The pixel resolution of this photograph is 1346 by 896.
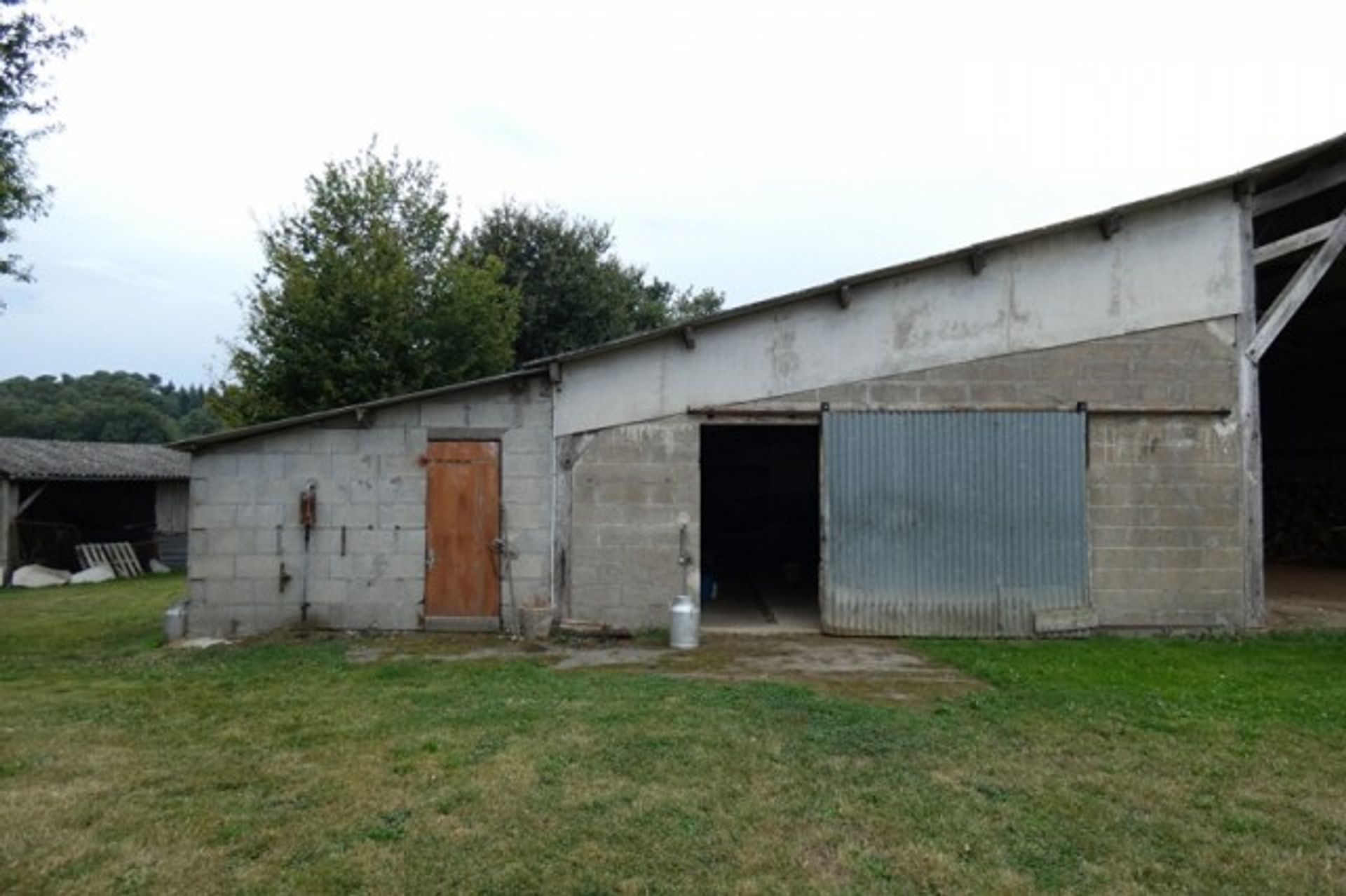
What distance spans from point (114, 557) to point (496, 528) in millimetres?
16534

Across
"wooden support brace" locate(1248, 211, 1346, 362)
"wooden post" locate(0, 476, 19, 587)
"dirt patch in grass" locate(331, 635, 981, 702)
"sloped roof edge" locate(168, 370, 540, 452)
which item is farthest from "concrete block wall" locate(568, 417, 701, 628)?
"wooden post" locate(0, 476, 19, 587)

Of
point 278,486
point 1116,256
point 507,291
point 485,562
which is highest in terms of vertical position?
point 507,291

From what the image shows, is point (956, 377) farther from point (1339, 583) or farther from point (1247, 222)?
point (1339, 583)

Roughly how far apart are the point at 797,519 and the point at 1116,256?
7.90 m

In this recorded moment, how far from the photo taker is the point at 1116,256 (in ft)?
29.8

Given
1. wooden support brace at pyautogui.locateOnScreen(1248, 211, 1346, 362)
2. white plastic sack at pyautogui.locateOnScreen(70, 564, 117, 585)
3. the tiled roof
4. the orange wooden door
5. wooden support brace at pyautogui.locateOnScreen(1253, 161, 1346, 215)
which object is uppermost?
wooden support brace at pyautogui.locateOnScreen(1253, 161, 1346, 215)

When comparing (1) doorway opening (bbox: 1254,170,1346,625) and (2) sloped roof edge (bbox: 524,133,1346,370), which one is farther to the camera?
(1) doorway opening (bbox: 1254,170,1346,625)

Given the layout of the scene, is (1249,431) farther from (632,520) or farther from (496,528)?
(496,528)

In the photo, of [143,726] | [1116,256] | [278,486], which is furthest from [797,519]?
[143,726]

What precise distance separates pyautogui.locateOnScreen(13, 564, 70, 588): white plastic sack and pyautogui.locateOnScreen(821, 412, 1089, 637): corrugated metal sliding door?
17.9 metres

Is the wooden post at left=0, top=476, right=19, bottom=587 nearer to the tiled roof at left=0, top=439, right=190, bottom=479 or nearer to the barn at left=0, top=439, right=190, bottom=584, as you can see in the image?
the barn at left=0, top=439, right=190, bottom=584

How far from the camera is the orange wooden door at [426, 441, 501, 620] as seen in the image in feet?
29.9

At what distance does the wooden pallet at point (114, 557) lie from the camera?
19.8 m

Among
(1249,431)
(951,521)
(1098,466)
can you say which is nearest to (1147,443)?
(1098,466)
